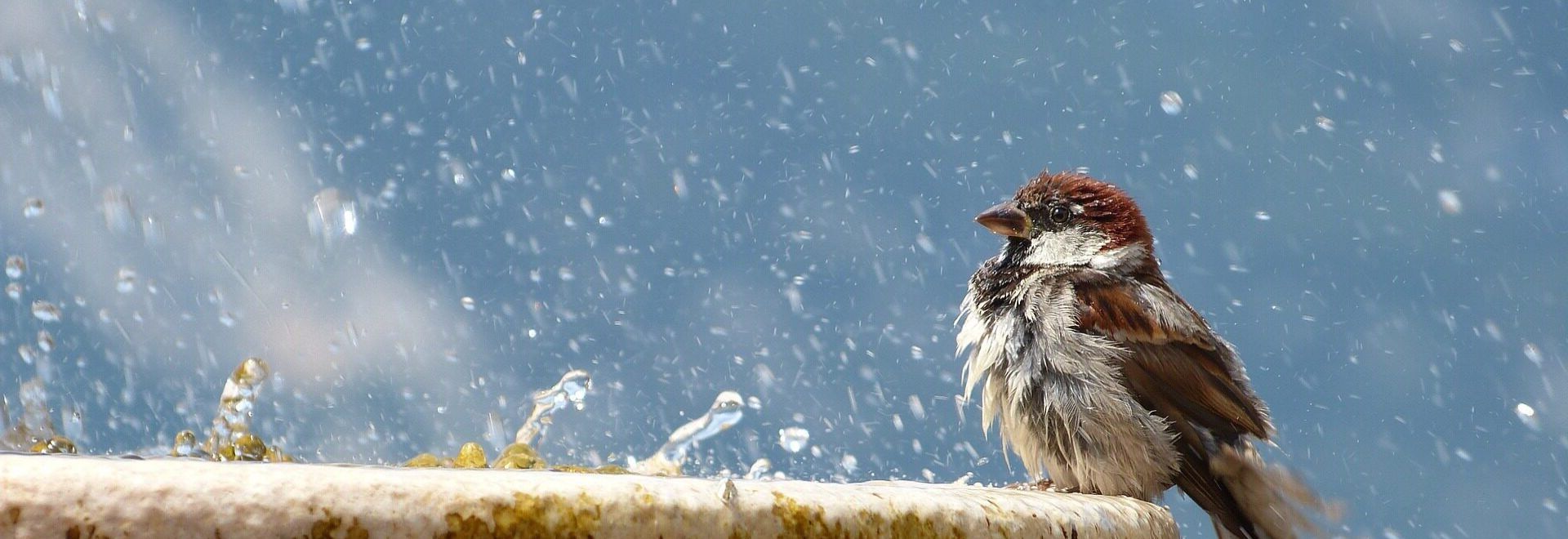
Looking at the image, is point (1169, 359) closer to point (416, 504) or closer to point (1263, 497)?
point (1263, 497)

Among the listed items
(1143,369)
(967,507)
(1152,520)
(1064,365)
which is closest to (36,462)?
(967,507)

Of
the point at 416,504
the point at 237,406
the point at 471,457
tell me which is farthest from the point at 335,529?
the point at 237,406

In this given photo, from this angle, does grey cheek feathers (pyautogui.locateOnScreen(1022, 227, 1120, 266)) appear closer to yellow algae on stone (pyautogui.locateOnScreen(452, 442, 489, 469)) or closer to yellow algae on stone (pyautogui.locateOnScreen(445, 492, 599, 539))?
yellow algae on stone (pyautogui.locateOnScreen(452, 442, 489, 469))

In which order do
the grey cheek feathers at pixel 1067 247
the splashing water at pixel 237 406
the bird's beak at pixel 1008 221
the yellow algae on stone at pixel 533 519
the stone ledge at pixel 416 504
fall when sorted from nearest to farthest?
the stone ledge at pixel 416 504
the yellow algae on stone at pixel 533 519
the splashing water at pixel 237 406
the grey cheek feathers at pixel 1067 247
the bird's beak at pixel 1008 221

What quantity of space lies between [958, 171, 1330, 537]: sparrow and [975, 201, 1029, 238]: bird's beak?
270mm

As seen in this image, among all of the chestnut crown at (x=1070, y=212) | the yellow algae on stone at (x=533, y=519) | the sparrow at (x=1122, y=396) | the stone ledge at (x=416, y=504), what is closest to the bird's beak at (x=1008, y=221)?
the chestnut crown at (x=1070, y=212)

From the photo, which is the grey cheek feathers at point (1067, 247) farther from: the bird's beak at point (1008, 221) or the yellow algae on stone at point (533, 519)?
the yellow algae on stone at point (533, 519)

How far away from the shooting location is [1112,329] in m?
3.04

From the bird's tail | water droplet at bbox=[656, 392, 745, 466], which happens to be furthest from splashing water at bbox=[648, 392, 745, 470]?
the bird's tail

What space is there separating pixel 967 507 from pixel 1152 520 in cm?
78

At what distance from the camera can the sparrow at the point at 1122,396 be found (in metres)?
2.92

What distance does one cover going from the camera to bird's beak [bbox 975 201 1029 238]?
3.63 m

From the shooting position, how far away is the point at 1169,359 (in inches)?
121

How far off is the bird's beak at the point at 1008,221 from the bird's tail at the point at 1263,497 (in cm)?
97
